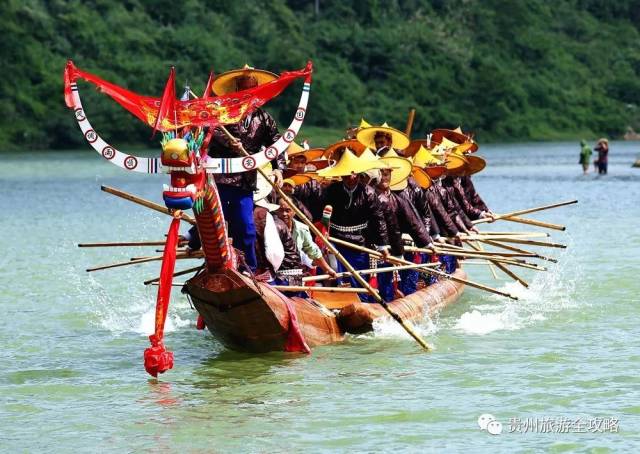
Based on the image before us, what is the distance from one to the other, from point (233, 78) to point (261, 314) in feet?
8.62

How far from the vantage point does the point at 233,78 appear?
14.3 meters

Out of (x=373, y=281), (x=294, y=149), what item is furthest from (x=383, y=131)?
(x=373, y=281)

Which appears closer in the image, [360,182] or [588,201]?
[360,182]

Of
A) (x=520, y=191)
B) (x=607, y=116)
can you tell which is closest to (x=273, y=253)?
(x=520, y=191)

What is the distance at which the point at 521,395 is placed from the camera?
12758 millimetres

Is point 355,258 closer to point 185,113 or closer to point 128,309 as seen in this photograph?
point 128,309

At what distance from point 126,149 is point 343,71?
19927mm

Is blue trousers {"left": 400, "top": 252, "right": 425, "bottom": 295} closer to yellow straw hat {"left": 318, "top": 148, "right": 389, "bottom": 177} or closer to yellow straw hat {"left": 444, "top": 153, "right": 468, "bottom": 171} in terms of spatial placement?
yellow straw hat {"left": 318, "top": 148, "right": 389, "bottom": 177}

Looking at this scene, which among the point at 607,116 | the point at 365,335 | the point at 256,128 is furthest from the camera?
the point at 607,116

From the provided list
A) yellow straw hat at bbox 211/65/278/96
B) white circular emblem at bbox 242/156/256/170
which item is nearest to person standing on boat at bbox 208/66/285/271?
yellow straw hat at bbox 211/65/278/96

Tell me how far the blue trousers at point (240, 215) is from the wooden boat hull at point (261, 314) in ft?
1.99

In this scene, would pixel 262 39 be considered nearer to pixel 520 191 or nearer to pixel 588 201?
pixel 520 191

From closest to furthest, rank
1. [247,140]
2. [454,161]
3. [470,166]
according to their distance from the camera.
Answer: [247,140], [454,161], [470,166]

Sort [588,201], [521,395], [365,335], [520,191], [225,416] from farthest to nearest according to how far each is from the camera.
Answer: [520,191]
[588,201]
[365,335]
[521,395]
[225,416]
